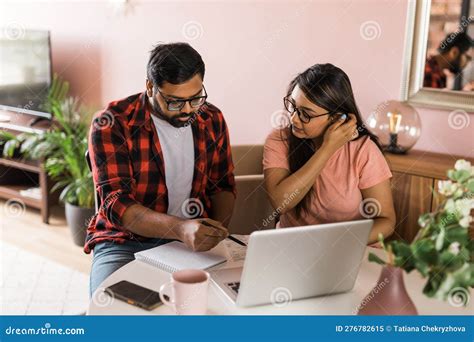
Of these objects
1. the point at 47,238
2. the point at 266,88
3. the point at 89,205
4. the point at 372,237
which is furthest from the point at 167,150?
the point at 47,238

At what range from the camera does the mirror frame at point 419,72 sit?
225cm

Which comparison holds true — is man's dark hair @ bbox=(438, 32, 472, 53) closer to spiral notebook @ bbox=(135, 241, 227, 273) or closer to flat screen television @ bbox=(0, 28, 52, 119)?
spiral notebook @ bbox=(135, 241, 227, 273)

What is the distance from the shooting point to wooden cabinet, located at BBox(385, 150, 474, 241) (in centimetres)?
208

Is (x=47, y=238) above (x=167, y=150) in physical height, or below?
below

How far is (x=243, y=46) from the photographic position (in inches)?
110

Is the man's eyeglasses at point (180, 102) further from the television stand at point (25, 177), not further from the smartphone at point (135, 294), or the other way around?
the television stand at point (25, 177)

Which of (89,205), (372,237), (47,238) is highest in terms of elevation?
(372,237)

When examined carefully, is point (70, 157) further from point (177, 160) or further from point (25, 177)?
point (177, 160)

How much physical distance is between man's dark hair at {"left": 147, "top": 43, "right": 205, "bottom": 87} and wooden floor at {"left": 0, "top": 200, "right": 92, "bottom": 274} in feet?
4.88

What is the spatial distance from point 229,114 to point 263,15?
500 millimetres

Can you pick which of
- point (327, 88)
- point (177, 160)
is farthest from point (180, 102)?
point (327, 88)

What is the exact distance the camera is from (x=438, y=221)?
0.95 meters

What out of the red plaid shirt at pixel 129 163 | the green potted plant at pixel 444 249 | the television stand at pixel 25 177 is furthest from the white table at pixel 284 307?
the television stand at pixel 25 177
